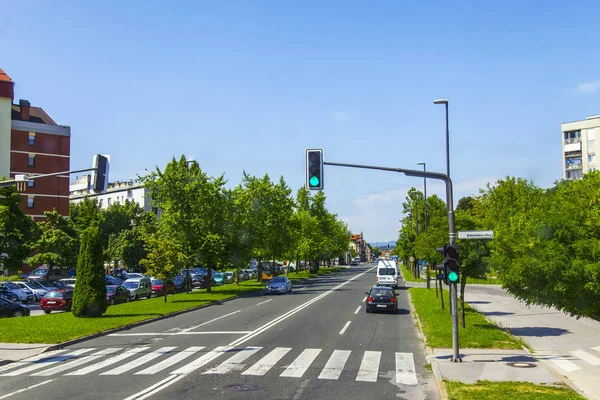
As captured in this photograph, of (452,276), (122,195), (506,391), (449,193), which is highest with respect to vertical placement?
(122,195)

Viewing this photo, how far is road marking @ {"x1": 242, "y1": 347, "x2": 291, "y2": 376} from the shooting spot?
558 inches

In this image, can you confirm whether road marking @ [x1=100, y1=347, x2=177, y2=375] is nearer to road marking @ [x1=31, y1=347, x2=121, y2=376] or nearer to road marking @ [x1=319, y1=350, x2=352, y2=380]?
road marking @ [x1=31, y1=347, x2=121, y2=376]

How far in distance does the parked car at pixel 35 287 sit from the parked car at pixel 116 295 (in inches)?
342

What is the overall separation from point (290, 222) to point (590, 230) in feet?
191

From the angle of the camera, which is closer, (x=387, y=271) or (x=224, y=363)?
(x=224, y=363)

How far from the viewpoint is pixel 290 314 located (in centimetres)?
2808

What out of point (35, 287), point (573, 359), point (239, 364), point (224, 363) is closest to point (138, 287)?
point (35, 287)

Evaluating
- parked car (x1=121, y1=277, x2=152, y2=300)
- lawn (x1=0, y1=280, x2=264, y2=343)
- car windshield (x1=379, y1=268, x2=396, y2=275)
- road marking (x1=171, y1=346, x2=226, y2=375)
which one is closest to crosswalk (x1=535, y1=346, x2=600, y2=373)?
road marking (x1=171, y1=346, x2=226, y2=375)

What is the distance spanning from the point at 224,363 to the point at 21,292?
30.4 m

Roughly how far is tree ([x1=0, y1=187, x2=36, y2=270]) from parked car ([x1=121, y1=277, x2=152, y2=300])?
38.0 feet

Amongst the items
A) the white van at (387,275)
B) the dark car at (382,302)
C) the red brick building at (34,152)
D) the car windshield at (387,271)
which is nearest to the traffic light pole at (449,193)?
the dark car at (382,302)

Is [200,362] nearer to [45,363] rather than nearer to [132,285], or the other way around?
[45,363]

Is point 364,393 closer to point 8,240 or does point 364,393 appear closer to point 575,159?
point 8,240

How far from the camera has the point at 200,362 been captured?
15.5m
